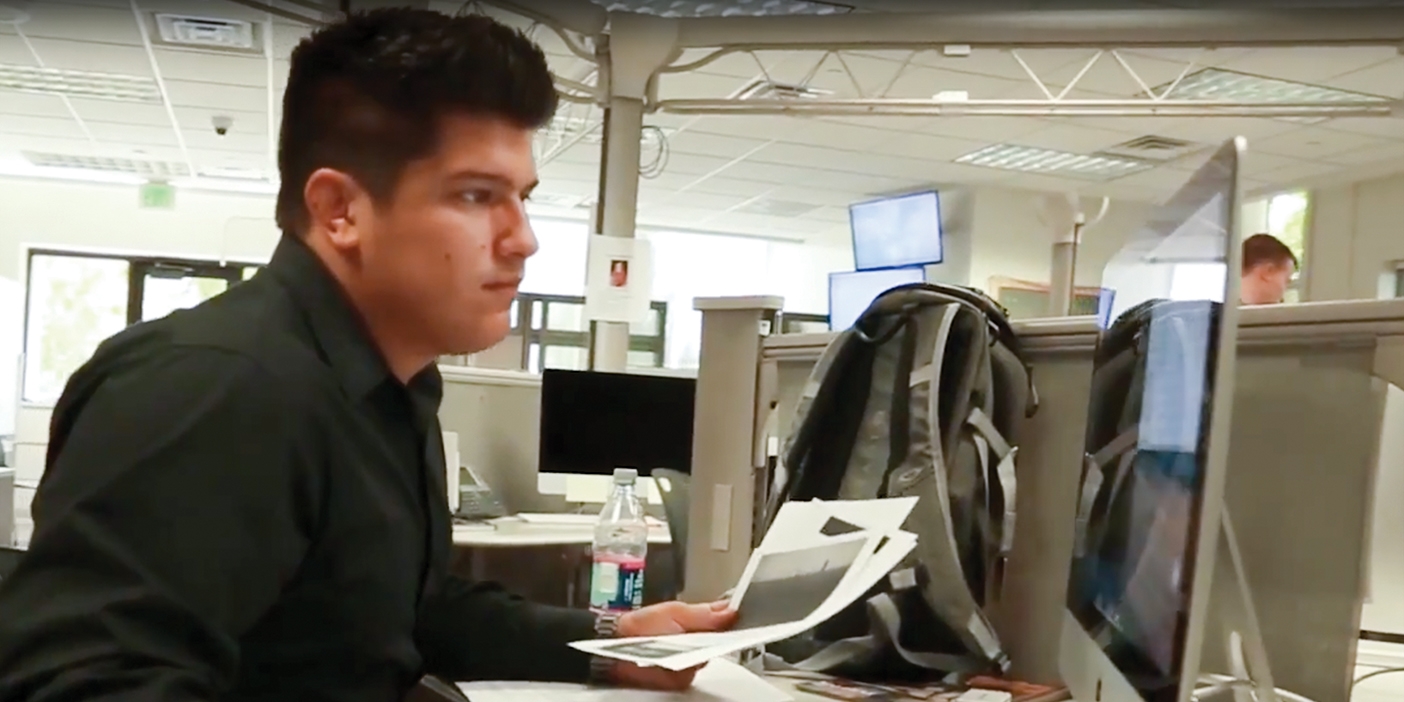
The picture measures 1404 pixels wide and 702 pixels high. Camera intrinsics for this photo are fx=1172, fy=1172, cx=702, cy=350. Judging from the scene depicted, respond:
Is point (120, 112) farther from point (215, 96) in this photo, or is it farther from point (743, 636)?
Result: point (743, 636)

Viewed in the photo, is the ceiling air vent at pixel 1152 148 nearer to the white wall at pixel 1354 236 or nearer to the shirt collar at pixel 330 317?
the white wall at pixel 1354 236

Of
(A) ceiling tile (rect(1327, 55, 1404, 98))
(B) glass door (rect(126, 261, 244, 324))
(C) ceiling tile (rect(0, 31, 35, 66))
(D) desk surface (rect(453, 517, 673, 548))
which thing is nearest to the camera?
(D) desk surface (rect(453, 517, 673, 548))

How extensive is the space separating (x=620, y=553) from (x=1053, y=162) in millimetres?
5776

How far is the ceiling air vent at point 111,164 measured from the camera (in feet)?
27.9

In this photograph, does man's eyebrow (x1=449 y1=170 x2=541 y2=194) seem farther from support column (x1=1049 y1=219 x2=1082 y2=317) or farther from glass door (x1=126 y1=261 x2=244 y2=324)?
glass door (x1=126 y1=261 x2=244 y2=324)

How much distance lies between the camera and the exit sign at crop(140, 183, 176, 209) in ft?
30.1

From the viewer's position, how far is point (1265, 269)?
261 cm

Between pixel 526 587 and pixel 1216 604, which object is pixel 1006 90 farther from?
pixel 1216 604

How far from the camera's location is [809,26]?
4703 mm

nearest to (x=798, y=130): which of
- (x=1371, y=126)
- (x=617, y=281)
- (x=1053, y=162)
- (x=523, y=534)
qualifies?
(x=1053, y=162)

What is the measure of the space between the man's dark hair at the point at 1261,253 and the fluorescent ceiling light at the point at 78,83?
555cm

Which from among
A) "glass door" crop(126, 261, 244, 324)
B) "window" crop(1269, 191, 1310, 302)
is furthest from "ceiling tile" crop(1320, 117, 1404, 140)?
"glass door" crop(126, 261, 244, 324)

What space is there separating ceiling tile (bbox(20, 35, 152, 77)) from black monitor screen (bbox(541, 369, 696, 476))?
3.69 metres

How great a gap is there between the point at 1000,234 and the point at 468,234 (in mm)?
7952
